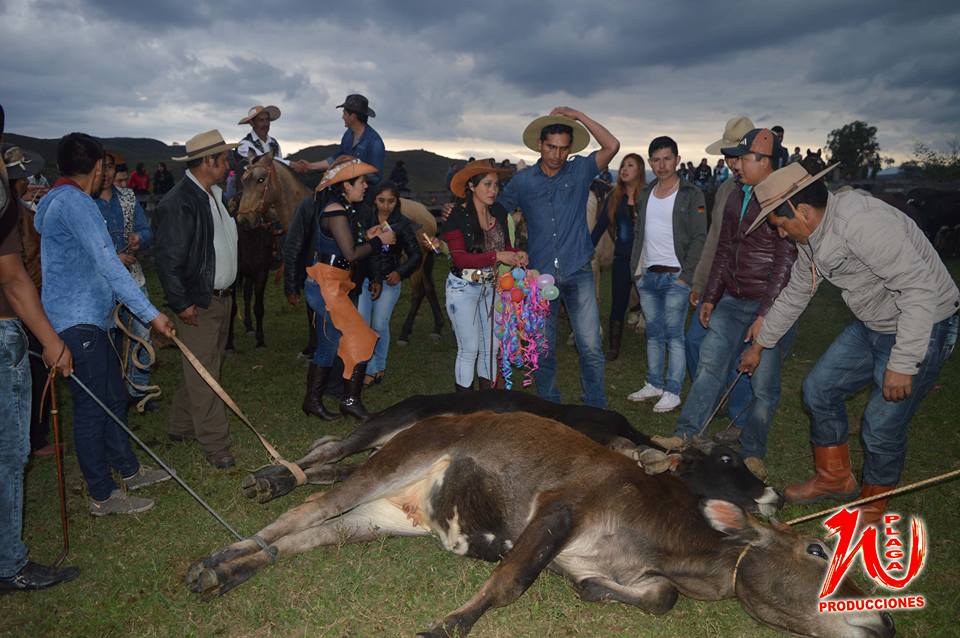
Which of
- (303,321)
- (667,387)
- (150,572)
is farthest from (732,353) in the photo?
(303,321)

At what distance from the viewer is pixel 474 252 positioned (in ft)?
18.5

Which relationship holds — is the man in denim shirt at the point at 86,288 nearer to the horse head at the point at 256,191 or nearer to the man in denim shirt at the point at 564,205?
the man in denim shirt at the point at 564,205

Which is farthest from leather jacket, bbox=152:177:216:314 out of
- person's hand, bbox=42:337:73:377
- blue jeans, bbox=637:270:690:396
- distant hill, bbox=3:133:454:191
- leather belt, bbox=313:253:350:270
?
distant hill, bbox=3:133:454:191

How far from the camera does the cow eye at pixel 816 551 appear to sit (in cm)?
330

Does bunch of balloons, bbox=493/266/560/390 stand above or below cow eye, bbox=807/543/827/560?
above

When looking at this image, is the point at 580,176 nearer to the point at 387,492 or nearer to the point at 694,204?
the point at 694,204

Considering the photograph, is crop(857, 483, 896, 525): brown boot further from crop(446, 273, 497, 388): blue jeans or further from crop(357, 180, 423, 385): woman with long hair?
crop(357, 180, 423, 385): woman with long hair

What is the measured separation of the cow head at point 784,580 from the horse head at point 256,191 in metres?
7.30

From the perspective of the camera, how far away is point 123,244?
653cm

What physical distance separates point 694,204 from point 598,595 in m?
4.34

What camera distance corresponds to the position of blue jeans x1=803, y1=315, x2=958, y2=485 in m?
4.14

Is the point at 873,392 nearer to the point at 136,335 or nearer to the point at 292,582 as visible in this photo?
the point at 292,582

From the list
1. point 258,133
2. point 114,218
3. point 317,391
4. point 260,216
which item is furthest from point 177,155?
point 317,391

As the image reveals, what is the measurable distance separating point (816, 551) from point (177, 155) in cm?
10155
